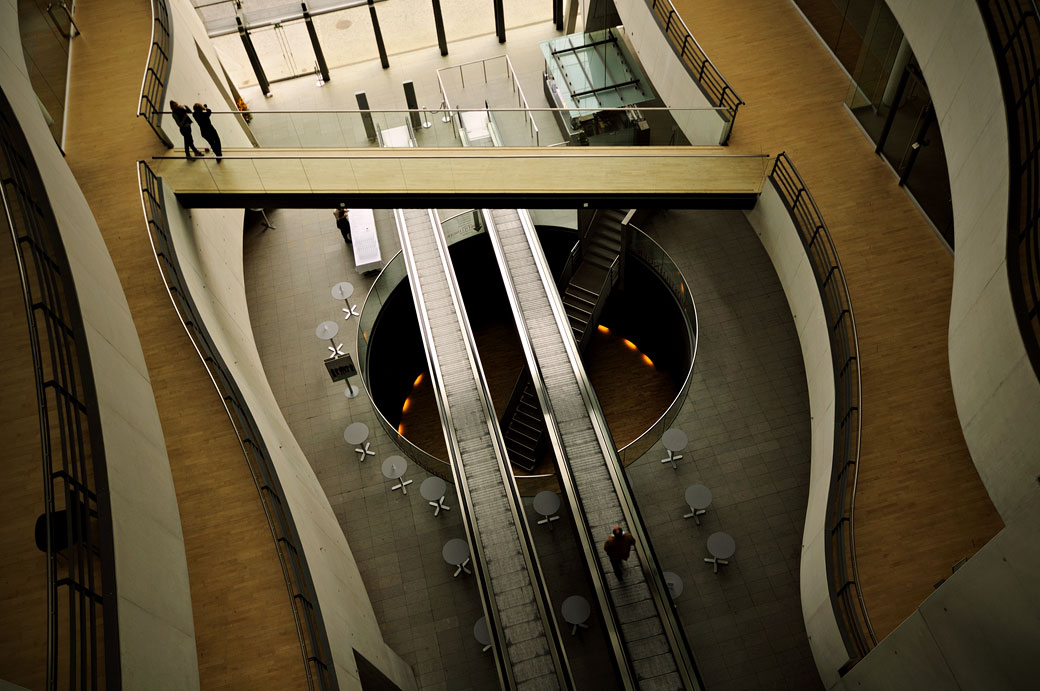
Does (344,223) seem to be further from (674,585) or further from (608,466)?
(674,585)

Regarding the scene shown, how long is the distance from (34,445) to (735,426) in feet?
37.7

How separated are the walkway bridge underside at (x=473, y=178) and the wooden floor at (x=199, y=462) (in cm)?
118

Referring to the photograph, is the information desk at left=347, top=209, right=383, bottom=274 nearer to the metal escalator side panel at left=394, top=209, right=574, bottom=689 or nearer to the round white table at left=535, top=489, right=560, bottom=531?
the metal escalator side panel at left=394, top=209, right=574, bottom=689

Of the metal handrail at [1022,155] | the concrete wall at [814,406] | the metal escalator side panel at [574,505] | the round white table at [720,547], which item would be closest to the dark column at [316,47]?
the metal escalator side panel at [574,505]

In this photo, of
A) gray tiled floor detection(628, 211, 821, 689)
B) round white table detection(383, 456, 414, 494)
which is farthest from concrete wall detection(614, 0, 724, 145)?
round white table detection(383, 456, 414, 494)

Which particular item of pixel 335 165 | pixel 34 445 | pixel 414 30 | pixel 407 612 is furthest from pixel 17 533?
pixel 414 30

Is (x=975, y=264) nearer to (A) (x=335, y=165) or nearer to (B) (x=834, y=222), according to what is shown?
(B) (x=834, y=222)

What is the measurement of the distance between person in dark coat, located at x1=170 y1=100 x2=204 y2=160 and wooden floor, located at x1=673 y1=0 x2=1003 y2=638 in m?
10.4

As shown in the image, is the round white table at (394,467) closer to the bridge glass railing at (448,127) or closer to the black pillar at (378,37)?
the bridge glass railing at (448,127)

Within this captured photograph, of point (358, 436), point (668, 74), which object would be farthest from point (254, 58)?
point (358, 436)

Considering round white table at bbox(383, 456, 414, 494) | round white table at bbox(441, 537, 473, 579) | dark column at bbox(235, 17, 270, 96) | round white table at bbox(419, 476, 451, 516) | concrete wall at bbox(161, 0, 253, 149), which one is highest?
dark column at bbox(235, 17, 270, 96)

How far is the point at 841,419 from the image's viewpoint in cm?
930

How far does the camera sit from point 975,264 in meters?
7.75

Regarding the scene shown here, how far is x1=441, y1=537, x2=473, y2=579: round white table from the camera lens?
470 inches
